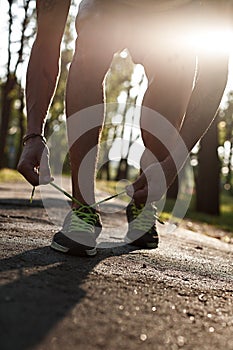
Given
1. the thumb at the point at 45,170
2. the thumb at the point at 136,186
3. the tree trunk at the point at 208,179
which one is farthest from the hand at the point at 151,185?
the tree trunk at the point at 208,179

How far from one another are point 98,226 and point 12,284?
74cm

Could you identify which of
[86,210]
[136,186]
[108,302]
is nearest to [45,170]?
[86,210]

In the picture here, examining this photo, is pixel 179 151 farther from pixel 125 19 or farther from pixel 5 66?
pixel 5 66

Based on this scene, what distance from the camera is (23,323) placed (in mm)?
996

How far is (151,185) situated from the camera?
183 cm

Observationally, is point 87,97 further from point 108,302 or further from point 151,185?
point 108,302

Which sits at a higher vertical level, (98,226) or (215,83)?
(215,83)

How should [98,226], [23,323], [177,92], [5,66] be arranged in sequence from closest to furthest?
1. [23,323]
2. [98,226]
3. [177,92]
4. [5,66]

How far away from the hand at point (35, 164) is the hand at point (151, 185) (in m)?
0.32

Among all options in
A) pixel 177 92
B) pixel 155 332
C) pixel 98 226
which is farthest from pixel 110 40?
pixel 155 332

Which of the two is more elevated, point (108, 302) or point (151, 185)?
point (151, 185)

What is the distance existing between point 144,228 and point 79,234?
0.58 m

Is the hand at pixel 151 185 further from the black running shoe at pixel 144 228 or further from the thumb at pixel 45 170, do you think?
the black running shoe at pixel 144 228

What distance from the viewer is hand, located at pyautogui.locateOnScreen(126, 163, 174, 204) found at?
183cm
